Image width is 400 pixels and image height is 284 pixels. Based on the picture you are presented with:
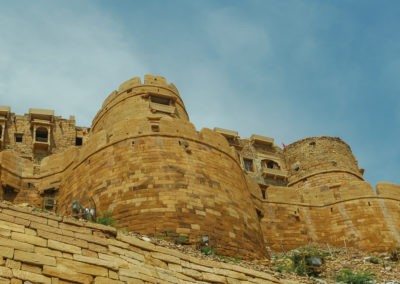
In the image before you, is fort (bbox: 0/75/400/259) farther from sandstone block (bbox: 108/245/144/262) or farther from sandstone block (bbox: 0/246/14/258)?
sandstone block (bbox: 0/246/14/258)

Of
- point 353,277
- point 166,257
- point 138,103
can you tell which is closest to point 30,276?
point 166,257

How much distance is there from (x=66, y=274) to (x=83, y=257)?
632mm

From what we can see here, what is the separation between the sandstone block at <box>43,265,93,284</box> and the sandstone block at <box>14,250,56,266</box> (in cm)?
10

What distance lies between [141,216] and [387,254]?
9.61m

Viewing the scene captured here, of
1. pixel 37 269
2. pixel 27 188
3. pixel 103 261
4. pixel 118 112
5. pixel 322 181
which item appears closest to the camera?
pixel 37 269

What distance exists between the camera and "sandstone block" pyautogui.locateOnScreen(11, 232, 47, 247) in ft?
29.1

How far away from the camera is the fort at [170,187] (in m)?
17.4

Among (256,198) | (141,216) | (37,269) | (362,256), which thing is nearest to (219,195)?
(141,216)

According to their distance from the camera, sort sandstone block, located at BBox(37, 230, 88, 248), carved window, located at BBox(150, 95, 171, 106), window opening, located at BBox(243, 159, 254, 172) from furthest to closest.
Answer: window opening, located at BBox(243, 159, 254, 172) → carved window, located at BBox(150, 95, 171, 106) → sandstone block, located at BBox(37, 230, 88, 248)

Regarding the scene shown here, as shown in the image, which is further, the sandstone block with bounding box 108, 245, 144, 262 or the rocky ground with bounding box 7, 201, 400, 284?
the rocky ground with bounding box 7, 201, 400, 284

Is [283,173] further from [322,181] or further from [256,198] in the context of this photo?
[256,198]

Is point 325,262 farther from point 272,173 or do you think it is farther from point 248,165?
point 248,165

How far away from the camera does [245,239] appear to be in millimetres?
18094

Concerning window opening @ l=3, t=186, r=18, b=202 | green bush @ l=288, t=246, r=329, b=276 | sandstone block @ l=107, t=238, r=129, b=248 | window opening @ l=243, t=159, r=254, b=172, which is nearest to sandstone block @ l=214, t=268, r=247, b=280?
sandstone block @ l=107, t=238, r=129, b=248
